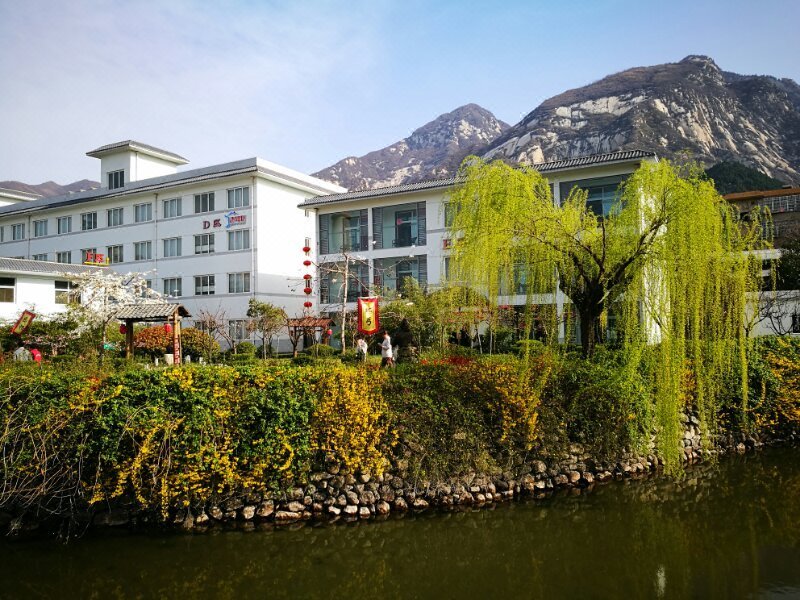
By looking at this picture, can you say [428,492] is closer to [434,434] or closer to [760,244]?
[434,434]

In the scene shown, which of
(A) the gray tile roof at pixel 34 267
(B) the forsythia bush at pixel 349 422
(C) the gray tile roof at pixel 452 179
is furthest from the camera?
(A) the gray tile roof at pixel 34 267

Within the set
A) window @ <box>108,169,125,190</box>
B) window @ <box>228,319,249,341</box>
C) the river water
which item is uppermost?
window @ <box>108,169,125,190</box>

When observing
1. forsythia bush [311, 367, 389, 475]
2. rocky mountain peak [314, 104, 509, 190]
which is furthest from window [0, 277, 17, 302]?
rocky mountain peak [314, 104, 509, 190]

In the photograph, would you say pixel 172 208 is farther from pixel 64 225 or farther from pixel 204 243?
pixel 64 225

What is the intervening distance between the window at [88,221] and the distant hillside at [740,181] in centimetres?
4880

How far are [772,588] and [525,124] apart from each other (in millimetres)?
95960

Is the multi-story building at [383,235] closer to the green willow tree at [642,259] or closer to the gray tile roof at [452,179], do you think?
the gray tile roof at [452,179]

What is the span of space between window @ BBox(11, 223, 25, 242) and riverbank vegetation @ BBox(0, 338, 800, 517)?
41.2 meters

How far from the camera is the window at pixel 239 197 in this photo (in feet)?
116

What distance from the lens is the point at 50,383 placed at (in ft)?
31.4

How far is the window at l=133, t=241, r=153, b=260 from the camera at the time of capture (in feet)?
128

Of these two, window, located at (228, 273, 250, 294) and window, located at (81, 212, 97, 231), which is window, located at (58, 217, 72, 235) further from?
window, located at (228, 273, 250, 294)

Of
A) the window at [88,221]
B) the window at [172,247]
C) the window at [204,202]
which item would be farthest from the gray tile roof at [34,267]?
the window at [204,202]

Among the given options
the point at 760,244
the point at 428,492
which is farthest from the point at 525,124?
the point at 428,492
